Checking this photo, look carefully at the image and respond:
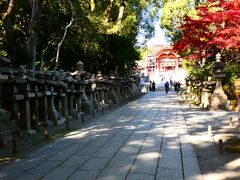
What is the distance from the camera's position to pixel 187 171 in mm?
6715

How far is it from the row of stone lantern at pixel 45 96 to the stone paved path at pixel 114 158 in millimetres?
1750

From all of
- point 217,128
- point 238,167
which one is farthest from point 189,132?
point 238,167

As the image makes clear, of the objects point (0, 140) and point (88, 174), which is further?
point (0, 140)

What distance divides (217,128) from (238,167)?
515 centimetres

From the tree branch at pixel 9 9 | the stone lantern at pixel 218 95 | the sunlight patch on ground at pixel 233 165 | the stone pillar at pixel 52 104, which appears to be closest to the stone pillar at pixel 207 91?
the stone lantern at pixel 218 95

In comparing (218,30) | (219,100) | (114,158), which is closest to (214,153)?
(114,158)

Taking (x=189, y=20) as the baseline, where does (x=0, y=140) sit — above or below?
below

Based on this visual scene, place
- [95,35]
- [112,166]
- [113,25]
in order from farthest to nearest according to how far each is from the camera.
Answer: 1. [113,25]
2. [95,35]
3. [112,166]

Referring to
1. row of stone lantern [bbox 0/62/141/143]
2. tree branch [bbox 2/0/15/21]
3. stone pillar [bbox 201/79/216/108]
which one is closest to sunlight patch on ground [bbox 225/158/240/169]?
row of stone lantern [bbox 0/62/141/143]

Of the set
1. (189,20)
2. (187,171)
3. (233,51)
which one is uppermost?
(189,20)

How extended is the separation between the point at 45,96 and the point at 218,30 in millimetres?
11335

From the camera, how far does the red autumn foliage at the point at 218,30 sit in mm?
18000

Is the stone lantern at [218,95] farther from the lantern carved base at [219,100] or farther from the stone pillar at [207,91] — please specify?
the stone pillar at [207,91]

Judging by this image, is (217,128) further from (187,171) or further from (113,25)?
(113,25)
